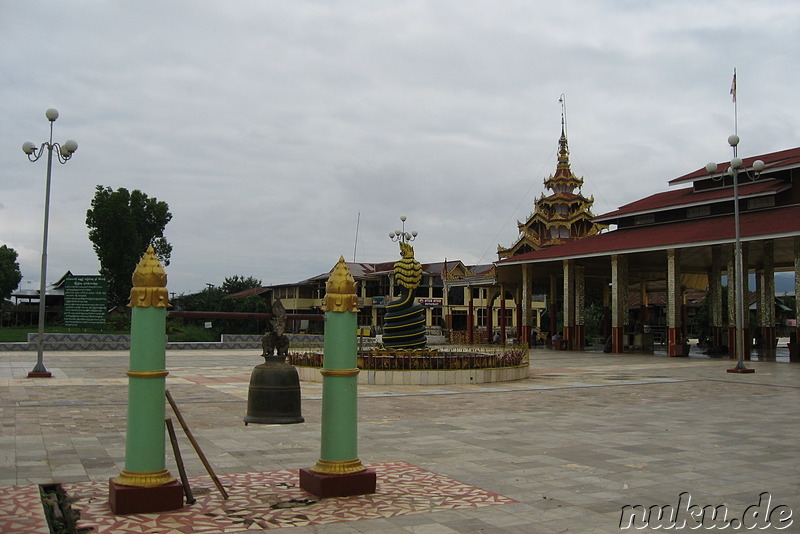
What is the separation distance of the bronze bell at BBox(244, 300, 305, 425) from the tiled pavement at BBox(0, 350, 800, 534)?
811 millimetres

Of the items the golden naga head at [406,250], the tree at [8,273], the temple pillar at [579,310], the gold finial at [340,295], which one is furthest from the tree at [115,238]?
the gold finial at [340,295]

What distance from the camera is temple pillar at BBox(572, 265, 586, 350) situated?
1539 inches

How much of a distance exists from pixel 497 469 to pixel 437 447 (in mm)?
1571

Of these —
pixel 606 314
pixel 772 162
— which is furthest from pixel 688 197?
pixel 606 314

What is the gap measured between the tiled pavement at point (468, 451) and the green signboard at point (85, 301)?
1782 cm

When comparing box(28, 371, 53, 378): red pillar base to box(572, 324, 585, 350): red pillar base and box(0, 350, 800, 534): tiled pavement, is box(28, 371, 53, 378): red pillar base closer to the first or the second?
box(0, 350, 800, 534): tiled pavement

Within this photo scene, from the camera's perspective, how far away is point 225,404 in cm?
1427

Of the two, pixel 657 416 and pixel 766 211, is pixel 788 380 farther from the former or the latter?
pixel 766 211

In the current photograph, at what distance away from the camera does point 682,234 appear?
3306cm

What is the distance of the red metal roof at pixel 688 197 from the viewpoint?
3206cm

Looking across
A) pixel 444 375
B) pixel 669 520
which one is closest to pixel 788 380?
pixel 444 375

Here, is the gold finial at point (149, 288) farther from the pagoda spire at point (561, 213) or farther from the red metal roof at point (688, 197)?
the pagoda spire at point (561, 213)

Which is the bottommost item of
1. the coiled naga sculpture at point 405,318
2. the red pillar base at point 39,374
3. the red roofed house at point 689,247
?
the red pillar base at point 39,374

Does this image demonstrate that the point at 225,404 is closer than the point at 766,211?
Yes
